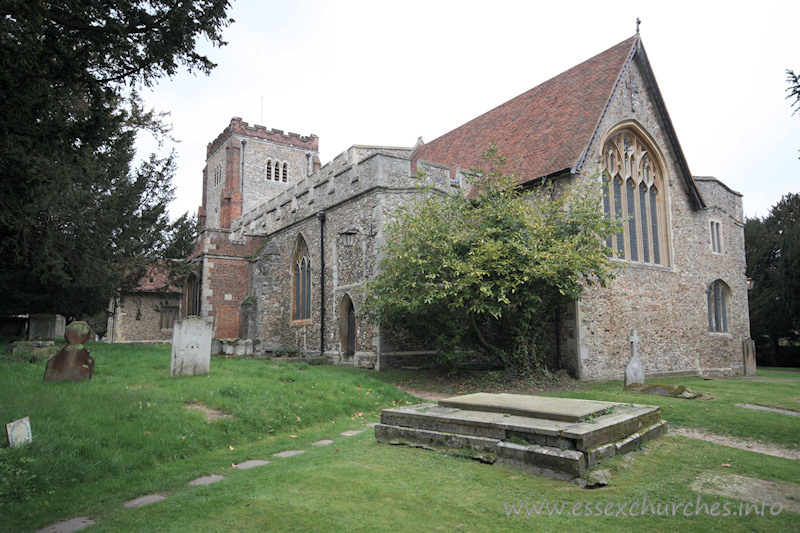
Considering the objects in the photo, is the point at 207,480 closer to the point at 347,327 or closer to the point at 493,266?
the point at 493,266

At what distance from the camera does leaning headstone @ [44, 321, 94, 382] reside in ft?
26.6

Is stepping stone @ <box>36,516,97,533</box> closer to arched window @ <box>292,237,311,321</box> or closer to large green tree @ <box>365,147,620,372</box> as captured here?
large green tree @ <box>365,147,620,372</box>

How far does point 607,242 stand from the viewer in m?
15.3

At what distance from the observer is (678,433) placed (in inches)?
275

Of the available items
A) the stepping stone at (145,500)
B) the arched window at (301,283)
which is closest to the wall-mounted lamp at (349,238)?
the arched window at (301,283)

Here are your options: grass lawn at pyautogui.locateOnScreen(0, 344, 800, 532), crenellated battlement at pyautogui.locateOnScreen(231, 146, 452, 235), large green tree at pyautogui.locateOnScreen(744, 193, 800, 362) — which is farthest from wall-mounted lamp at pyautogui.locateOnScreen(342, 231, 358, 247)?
large green tree at pyautogui.locateOnScreen(744, 193, 800, 362)

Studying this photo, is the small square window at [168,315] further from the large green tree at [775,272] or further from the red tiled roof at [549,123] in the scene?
the large green tree at [775,272]

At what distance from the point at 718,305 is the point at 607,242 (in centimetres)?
792

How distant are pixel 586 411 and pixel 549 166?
1027 centimetres

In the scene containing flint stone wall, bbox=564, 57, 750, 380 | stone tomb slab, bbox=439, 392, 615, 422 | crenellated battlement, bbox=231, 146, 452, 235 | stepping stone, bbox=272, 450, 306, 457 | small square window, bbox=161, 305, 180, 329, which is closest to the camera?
stone tomb slab, bbox=439, 392, 615, 422

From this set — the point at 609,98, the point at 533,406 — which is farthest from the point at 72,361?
the point at 609,98

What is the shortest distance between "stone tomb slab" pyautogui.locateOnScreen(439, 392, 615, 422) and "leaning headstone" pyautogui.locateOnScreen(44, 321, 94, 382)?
600cm

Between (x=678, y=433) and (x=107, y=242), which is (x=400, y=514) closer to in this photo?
(x=678, y=433)

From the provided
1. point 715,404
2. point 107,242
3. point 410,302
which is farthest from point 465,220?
point 107,242
